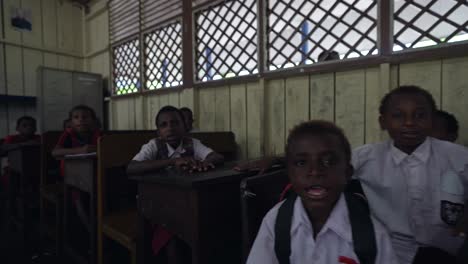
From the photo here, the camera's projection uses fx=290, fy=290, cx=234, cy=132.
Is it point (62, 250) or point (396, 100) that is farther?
point (62, 250)

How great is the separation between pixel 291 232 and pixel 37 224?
2.56 m

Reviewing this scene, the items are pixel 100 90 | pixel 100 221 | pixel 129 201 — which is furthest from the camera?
pixel 100 90

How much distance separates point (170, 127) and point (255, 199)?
80cm

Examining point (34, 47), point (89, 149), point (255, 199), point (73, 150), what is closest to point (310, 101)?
point (255, 199)

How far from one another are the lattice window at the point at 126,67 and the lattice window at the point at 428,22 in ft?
8.74

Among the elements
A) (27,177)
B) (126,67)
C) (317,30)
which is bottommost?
(27,177)

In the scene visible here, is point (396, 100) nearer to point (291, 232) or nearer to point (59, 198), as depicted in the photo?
point (291, 232)

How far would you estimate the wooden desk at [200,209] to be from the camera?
91 cm

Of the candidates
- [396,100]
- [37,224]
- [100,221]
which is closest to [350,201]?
[396,100]

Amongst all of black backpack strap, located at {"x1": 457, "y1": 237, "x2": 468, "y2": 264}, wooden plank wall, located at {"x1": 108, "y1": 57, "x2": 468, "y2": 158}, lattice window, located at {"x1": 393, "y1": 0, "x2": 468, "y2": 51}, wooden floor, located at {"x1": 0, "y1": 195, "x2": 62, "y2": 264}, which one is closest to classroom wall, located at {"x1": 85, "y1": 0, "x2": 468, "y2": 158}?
wooden plank wall, located at {"x1": 108, "y1": 57, "x2": 468, "y2": 158}

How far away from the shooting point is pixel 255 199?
884 millimetres

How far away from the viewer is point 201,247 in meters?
0.91

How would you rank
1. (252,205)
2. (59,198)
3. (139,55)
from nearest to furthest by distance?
(252,205) → (59,198) → (139,55)

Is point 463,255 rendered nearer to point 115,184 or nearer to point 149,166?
point 149,166
